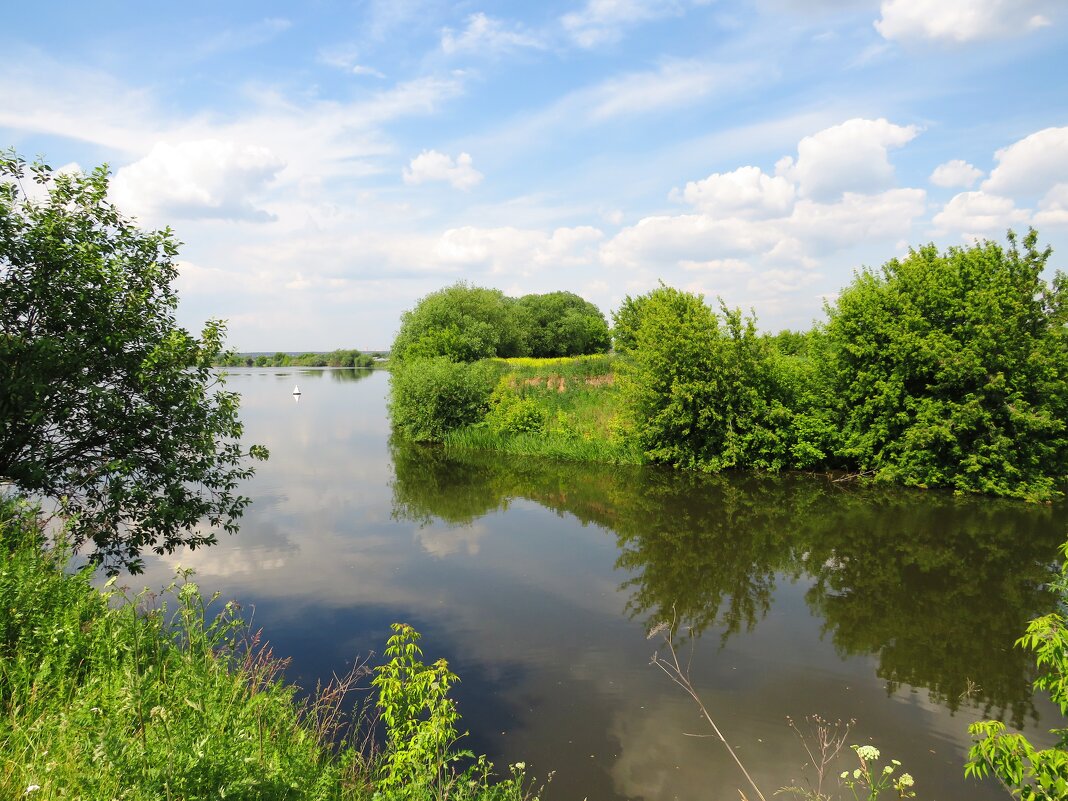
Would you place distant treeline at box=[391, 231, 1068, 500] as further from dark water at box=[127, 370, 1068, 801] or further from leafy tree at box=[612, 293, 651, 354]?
leafy tree at box=[612, 293, 651, 354]

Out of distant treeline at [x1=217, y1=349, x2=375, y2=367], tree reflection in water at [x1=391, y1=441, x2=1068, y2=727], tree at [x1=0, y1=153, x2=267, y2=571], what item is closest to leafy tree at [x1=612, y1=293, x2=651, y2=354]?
tree reflection in water at [x1=391, y1=441, x2=1068, y2=727]

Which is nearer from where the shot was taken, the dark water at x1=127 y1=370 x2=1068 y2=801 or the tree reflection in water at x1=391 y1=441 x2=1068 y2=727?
the dark water at x1=127 y1=370 x2=1068 y2=801

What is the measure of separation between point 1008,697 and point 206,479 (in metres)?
11.3

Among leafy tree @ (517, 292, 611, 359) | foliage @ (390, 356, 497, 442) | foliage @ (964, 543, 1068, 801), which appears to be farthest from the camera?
leafy tree @ (517, 292, 611, 359)

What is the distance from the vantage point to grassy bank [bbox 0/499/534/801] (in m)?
3.09

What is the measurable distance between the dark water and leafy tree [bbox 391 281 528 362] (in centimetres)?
2106

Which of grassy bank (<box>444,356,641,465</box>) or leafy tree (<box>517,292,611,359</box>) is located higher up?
leafy tree (<box>517,292,611,359</box>)

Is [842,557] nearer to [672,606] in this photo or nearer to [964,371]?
[672,606]

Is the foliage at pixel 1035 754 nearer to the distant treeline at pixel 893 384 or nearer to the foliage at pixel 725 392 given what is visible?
the distant treeline at pixel 893 384

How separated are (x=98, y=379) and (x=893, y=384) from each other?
1931cm

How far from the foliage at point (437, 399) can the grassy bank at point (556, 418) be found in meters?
0.81

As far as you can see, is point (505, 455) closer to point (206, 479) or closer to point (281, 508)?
point (281, 508)

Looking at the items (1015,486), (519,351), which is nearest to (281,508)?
(1015,486)

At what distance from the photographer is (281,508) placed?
695 inches
